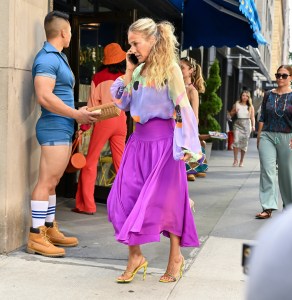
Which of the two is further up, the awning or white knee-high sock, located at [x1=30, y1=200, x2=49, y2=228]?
the awning

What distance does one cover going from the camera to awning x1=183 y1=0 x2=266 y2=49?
9291 millimetres

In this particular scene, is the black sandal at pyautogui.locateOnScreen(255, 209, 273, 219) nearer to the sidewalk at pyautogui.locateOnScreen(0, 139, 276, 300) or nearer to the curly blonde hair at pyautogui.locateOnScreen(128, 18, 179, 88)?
the sidewalk at pyautogui.locateOnScreen(0, 139, 276, 300)

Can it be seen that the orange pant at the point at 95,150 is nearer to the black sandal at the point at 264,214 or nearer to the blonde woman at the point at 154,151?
the black sandal at the point at 264,214

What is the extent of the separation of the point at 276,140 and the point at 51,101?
3.22 metres

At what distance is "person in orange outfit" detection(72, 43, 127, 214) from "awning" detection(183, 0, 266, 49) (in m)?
2.79

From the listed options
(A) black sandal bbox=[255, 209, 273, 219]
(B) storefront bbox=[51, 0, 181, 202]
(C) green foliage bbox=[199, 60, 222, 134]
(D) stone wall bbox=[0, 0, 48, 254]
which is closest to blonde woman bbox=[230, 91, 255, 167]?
(C) green foliage bbox=[199, 60, 222, 134]

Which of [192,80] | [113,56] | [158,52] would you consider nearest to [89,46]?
[113,56]

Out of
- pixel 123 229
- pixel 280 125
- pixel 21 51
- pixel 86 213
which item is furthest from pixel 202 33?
pixel 123 229

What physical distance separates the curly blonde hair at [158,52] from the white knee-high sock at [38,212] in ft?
4.74

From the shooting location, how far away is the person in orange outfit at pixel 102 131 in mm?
6711

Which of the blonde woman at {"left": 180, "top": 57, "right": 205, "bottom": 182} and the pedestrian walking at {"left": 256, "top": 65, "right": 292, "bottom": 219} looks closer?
the pedestrian walking at {"left": 256, "top": 65, "right": 292, "bottom": 219}

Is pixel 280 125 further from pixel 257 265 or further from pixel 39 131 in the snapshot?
pixel 257 265

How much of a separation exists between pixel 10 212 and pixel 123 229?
1.14 m

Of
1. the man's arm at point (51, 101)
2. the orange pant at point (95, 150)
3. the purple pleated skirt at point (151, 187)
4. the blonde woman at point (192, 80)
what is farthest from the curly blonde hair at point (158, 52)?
the blonde woman at point (192, 80)
